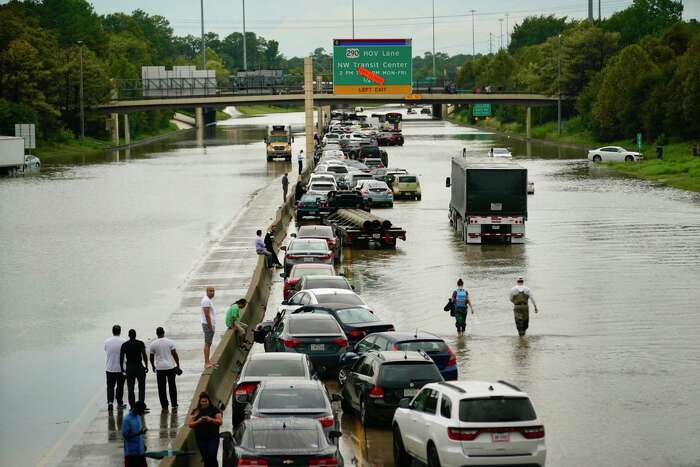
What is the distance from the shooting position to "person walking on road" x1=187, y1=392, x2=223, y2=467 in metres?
17.1

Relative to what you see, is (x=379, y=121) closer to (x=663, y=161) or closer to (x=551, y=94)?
(x=551, y=94)

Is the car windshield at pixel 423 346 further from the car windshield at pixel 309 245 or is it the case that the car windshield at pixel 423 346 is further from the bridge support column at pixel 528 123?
the bridge support column at pixel 528 123

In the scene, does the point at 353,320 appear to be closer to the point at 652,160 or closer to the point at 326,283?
the point at 326,283

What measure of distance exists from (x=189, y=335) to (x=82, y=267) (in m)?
14.7

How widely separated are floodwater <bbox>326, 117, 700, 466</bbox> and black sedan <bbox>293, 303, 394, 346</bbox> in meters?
1.91

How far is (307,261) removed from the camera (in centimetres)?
3878

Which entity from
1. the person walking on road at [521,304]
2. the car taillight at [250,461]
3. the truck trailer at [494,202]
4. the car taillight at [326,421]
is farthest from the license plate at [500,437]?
the truck trailer at [494,202]

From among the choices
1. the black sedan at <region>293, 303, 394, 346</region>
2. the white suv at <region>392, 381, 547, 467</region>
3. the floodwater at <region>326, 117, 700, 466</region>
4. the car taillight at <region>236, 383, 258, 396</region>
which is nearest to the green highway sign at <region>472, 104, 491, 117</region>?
the floodwater at <region>326, 117, 700, 466</region>

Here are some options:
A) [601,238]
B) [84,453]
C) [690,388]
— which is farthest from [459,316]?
[601,238]

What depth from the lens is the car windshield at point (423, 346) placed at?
877 inches

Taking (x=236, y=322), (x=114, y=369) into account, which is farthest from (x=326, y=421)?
(x=236, y=322)

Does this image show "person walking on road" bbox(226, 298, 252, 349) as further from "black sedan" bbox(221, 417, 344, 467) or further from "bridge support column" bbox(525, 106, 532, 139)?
"bridge support column" bbox(525, 106, 532, 139)

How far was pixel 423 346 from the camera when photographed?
2248cm

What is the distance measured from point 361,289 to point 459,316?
25.9 ft
